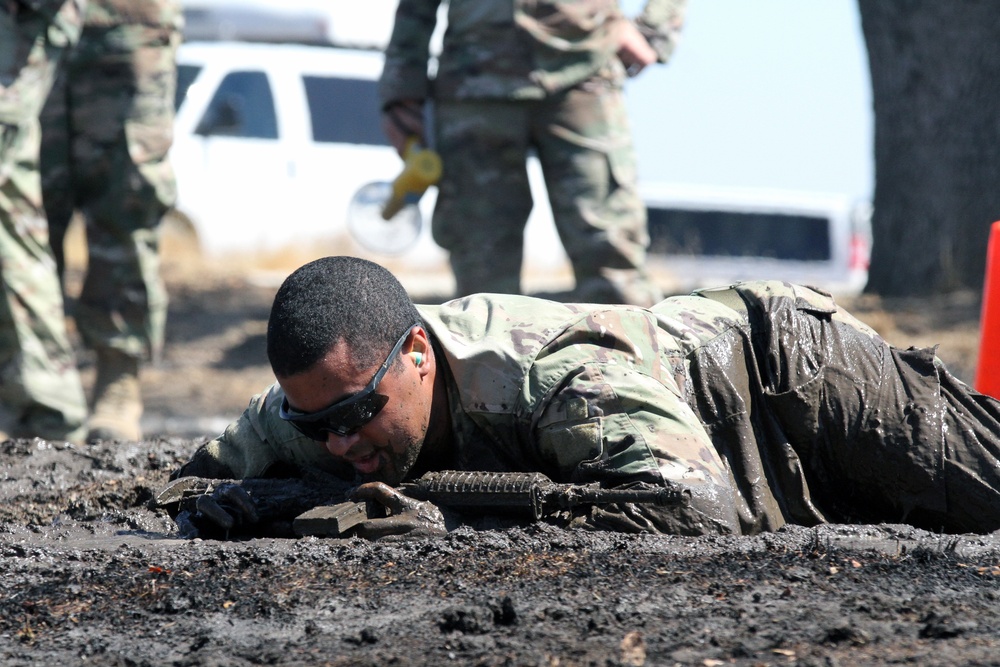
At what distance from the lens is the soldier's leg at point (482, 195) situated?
5.07 m

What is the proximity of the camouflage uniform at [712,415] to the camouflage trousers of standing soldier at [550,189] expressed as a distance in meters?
1.61

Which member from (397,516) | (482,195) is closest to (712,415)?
(397,516)

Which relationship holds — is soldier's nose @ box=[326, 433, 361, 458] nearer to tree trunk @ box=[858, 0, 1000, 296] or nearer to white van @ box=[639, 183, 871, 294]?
tree trunk @ box=[858, 0, 1000, 296]

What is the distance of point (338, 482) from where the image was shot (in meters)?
3.19

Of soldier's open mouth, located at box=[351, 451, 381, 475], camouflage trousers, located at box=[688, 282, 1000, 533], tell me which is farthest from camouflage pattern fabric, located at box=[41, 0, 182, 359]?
camouflage trousers, located at box=[688, 282, 1000, 533]

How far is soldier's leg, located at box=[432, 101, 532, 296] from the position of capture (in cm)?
507

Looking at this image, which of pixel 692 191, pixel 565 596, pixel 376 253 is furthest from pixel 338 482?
pixel 692 191

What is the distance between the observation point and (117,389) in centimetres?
530

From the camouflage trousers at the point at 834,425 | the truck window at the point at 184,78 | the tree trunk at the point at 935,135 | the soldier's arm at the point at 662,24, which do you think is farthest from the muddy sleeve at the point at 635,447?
the truck window at the point at 184,78

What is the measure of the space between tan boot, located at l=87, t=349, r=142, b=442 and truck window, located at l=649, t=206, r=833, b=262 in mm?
9688

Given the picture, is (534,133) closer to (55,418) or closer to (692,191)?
(55,418)

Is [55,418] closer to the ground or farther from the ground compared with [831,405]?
closer to the ground

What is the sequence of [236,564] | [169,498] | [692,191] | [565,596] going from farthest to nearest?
[692,191], [169,498], [236,564], [565,596]

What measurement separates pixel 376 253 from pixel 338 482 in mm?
6567
